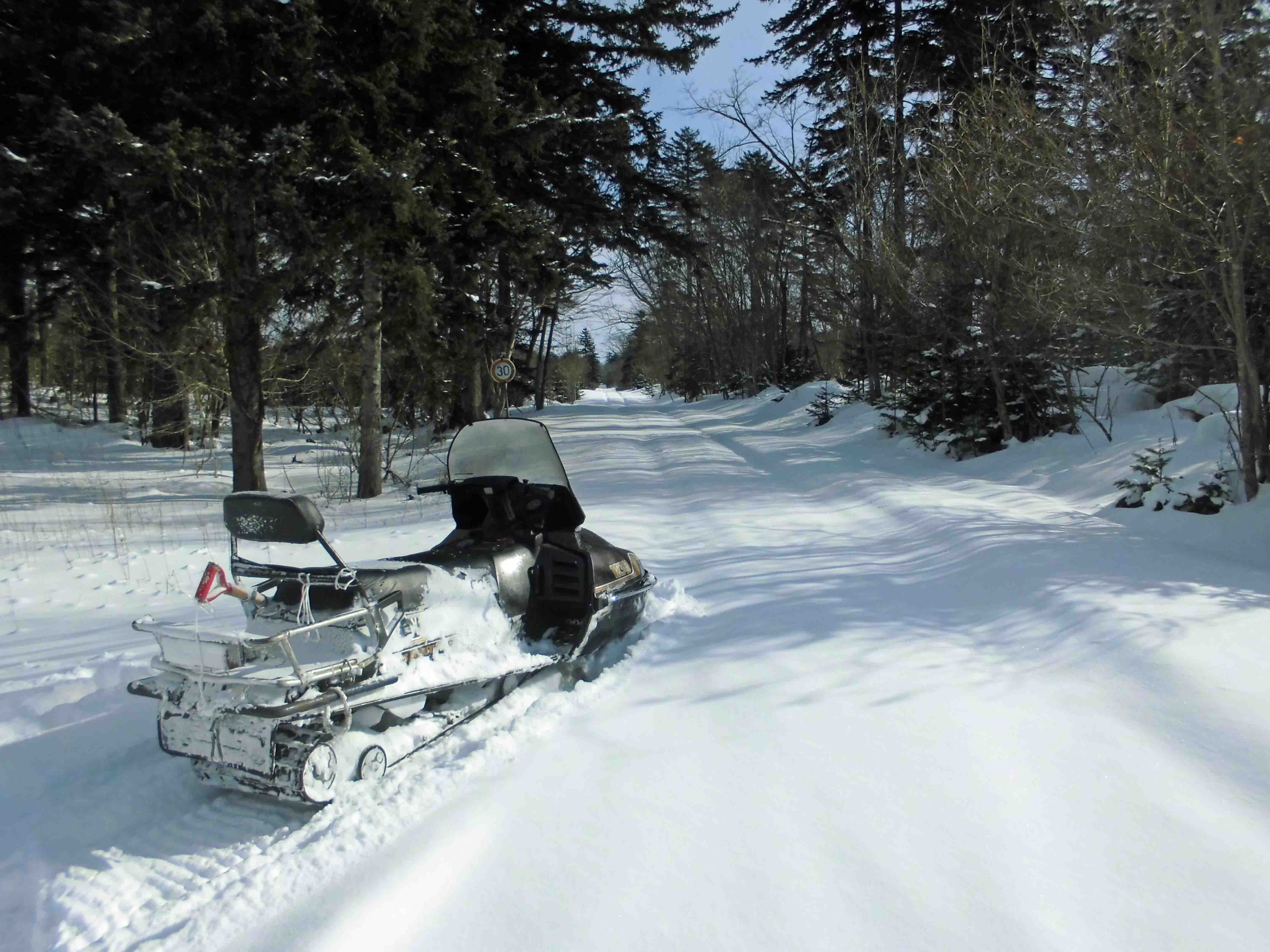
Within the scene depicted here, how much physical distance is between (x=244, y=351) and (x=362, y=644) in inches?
370

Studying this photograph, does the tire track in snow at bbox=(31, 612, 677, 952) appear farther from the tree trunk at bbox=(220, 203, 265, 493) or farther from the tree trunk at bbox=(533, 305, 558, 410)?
the tree trunk at bbox=(533, 305, 558, 410)


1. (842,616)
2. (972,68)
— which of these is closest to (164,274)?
(842,616)

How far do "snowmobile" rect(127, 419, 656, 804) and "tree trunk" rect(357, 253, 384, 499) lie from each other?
25.8 feet

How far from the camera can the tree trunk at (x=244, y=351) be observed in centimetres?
1058

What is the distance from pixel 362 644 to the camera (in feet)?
11.3

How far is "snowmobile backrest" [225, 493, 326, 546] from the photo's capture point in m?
3.17

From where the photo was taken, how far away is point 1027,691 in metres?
4.20

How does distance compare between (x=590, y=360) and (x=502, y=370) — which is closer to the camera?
(x=502, y=370)

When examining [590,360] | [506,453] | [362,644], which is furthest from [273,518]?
[590,360]

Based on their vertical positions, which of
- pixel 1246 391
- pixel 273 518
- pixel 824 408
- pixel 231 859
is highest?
pixel 824 408

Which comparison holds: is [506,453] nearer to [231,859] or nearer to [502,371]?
[231,859]

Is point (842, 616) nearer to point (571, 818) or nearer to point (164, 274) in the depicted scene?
point (571, 818)

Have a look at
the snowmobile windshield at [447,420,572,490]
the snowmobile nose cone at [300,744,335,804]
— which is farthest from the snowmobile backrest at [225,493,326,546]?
the snowmobile windshield at [447,420,572,490]

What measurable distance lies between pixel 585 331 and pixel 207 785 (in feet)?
301
